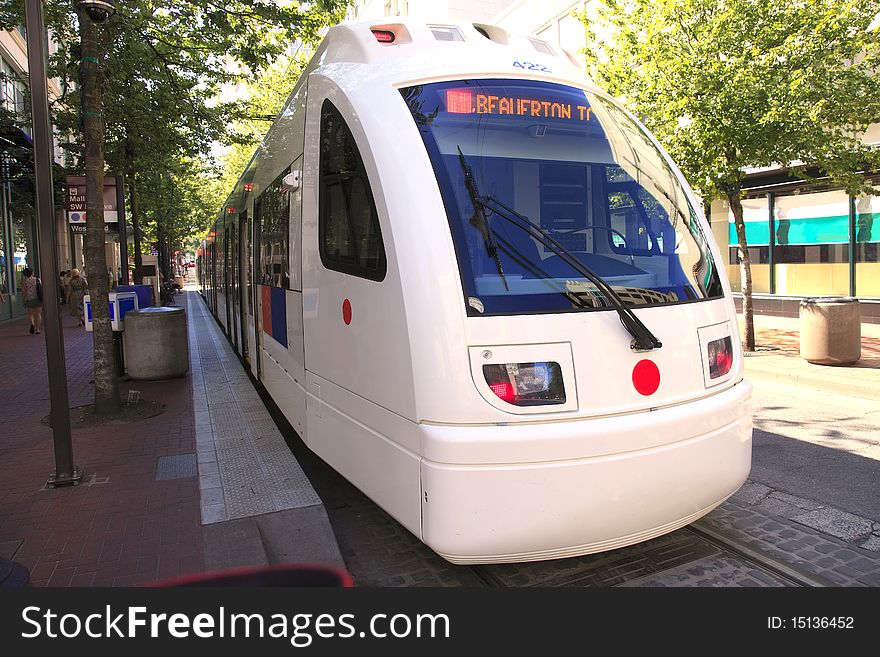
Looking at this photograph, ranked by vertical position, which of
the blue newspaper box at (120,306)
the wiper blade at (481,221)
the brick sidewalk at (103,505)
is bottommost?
the brick sidewalk at (103,505)

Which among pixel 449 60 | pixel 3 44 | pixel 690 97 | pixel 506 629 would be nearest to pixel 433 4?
pixel 3 44

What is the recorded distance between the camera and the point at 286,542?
4.08 meters

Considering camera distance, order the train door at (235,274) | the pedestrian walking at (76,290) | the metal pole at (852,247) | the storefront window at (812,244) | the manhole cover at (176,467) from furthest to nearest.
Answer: the pedestrian walking at (76,290), the storefront window at (812,244), the metal pole at (852,247), the train door at (235,274), the manhole cover at (176,467)

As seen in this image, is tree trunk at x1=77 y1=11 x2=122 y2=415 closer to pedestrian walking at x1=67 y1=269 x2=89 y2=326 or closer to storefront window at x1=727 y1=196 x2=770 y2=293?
pedestrian walking at x1=67 y1=269 x2=89 y2=326

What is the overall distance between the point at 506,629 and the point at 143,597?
1505 mm

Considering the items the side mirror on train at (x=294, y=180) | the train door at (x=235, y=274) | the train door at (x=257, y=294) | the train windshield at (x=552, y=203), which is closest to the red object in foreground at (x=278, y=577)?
the train windshield at (x=552, y=203)

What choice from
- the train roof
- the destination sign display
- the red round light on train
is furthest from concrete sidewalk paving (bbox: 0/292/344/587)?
the train roof

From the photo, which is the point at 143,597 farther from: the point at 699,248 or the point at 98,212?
the point at 98,212

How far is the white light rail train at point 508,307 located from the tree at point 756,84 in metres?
6.61

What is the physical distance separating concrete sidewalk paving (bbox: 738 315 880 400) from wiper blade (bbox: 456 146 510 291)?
22.6 ft

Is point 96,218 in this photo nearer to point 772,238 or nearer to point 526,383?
point 526,383

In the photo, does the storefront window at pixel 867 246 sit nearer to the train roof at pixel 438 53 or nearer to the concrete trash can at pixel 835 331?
the concrete trash can at pixel 835 331

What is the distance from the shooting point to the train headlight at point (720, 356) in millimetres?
3646

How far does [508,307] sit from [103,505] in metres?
3.36
